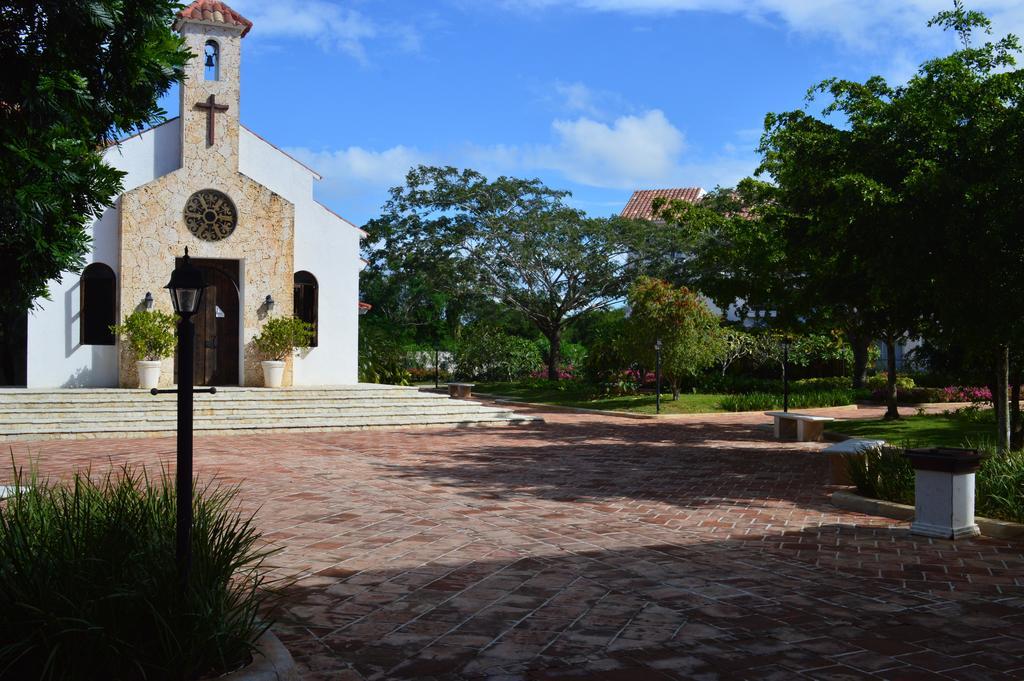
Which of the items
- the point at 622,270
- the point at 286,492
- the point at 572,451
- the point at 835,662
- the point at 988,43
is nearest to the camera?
the point at 835,662

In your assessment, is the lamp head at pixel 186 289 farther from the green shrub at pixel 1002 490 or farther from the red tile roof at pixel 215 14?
the red tile roof at pixel 215 14

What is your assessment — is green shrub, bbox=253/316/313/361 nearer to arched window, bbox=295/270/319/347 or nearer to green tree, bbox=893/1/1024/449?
arched window, bbox=295/270/319/347

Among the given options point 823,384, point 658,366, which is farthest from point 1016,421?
point 823,384

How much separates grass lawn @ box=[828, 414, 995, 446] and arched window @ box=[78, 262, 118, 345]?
16.2 m

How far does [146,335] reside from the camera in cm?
1883

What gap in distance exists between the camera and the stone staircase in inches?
634

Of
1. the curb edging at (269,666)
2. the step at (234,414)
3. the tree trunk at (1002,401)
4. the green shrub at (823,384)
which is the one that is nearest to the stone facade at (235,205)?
the step at (234,414)

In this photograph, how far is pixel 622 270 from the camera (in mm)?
33500

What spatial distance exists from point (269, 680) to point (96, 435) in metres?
13.4

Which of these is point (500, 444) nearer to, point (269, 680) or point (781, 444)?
Answer: point (781, 444)

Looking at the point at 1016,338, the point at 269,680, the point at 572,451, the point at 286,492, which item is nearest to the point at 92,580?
the point at 269,680

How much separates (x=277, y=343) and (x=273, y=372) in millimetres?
677

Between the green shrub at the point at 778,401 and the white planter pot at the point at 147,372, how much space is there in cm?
1512

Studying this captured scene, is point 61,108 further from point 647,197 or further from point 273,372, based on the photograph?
point 647,197
